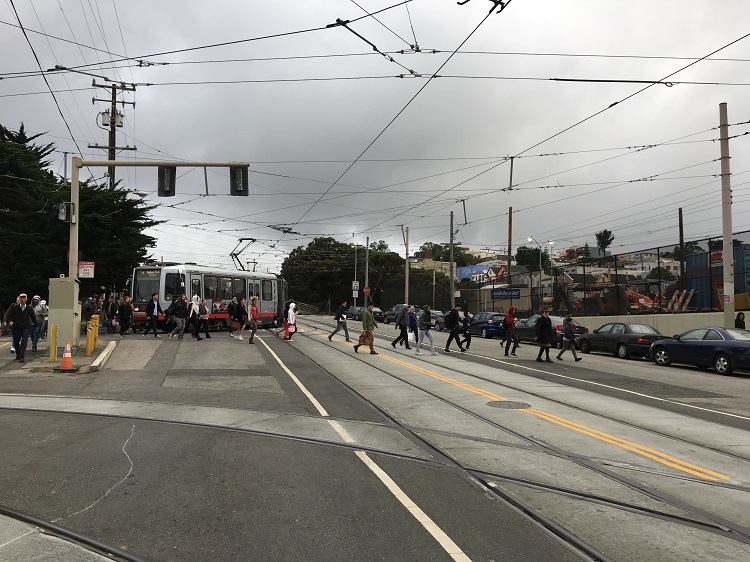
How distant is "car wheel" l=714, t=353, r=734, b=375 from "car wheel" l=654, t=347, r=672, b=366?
1.92 metres

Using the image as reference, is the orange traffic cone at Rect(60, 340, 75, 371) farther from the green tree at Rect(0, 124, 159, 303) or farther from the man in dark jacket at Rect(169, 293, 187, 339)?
the green tree at Rect(0, 124, 159, 303)

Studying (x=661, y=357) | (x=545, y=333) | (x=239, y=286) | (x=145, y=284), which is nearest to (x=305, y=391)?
(x=545, y=333)

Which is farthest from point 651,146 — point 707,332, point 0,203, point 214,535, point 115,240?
point 0,203

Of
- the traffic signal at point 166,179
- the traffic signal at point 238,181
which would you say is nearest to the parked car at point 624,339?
the traffic signal at point 238,181

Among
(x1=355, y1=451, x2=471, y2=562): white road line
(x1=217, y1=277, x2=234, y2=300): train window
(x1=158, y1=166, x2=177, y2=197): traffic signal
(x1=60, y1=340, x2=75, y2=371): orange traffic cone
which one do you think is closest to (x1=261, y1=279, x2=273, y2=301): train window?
(x1=217, y1=277, x2=234, y2=300): train window

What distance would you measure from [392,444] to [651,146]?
1777cm

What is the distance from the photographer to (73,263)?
1738 cm

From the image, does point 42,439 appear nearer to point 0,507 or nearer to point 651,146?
point 0,507

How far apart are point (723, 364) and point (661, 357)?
8.14 feet

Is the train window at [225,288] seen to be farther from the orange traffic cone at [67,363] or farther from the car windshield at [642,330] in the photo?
the car windshield at [642,330]

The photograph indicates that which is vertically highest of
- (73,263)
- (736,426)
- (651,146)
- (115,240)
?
(651,146)

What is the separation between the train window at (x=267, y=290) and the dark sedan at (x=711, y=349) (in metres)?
21.3

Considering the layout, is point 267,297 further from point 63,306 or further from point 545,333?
point 545,333

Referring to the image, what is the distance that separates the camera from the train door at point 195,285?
93.6ft
